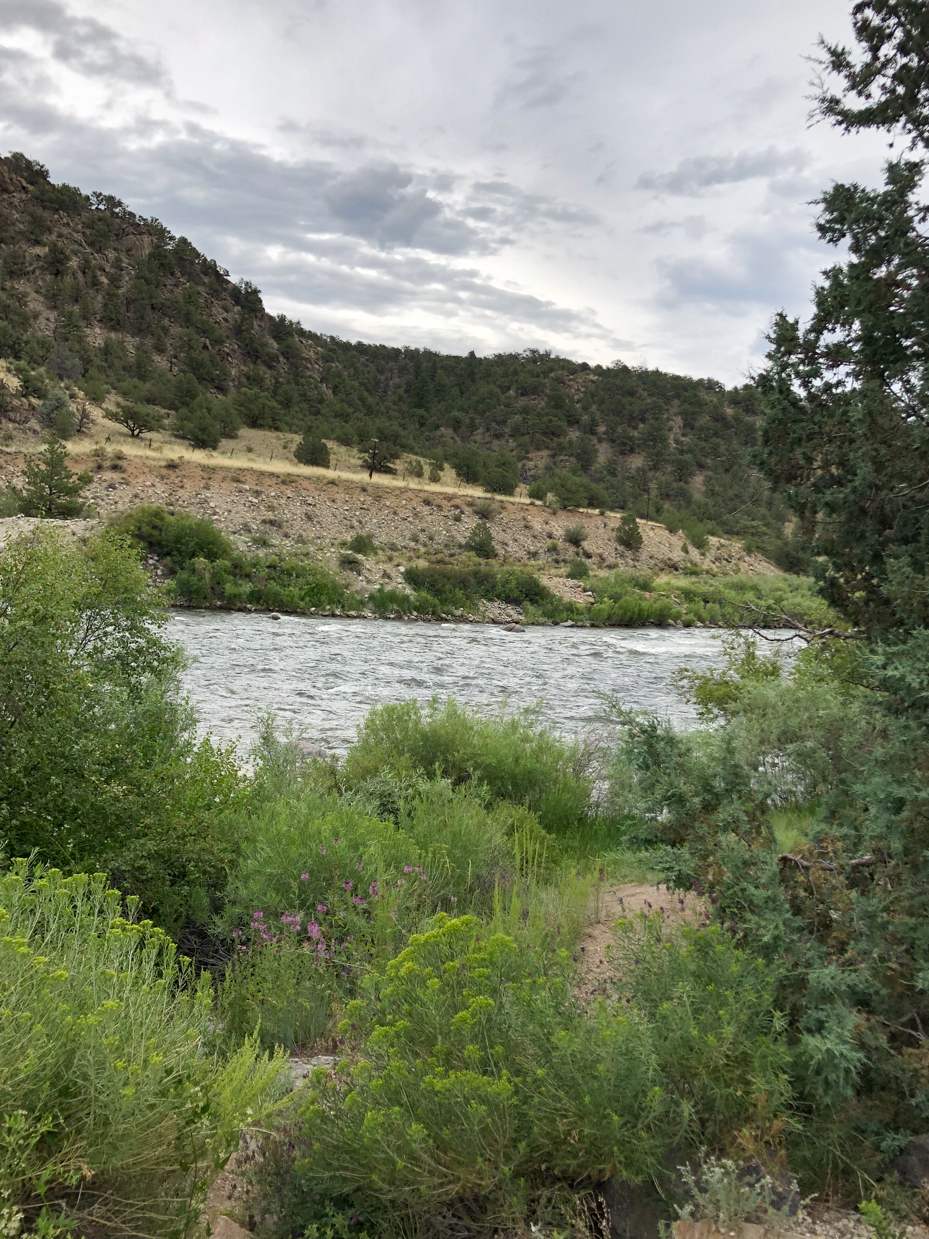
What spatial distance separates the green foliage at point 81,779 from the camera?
485 cm

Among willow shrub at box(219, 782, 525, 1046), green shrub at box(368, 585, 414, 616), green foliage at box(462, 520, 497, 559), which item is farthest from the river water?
green foliage at box(462, 520, 497, 559)

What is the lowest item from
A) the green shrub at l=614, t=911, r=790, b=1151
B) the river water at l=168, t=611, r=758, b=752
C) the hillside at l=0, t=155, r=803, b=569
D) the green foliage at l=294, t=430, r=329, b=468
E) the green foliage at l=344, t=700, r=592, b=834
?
the river water at l=168, t=611, r=758, b=752

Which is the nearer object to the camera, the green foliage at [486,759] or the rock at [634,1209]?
the rock at [634,1209]

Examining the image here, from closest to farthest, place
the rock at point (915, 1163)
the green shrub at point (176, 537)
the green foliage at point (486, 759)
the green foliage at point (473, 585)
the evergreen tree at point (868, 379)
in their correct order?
the rock at point (915, 1163) < the evergreen tree at point (868, 379) < the green foliage at point (486, 759) < the green shrub at point (176, 537) < the green foliage at point (473, 585)

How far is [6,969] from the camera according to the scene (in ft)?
8.23

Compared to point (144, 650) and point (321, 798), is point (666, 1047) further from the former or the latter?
point (144, 650)

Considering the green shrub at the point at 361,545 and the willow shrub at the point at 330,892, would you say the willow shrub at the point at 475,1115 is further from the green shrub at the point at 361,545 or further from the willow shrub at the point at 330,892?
the green shrub at the point at 361,545

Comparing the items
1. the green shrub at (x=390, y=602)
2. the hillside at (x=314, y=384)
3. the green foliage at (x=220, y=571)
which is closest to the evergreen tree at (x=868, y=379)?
the green foliage at (x=220, y=571)

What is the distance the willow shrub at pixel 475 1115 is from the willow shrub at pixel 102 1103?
0.32 meters

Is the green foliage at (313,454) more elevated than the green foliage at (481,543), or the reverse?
the green foliage at (313,454)

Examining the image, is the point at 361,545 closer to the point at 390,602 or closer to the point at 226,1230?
the point at 390,602

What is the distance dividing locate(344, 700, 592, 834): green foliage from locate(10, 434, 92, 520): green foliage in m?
21.4

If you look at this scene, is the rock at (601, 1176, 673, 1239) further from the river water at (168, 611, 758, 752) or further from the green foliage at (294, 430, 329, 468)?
the green foliage at (294, 430, 329, 468)

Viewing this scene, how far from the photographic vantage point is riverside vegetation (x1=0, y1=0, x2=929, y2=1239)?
237 centimetres
